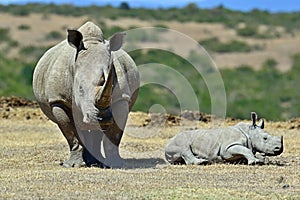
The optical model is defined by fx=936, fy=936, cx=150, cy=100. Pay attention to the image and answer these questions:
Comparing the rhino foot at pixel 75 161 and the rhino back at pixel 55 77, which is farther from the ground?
the rhino back at pixel 55 77

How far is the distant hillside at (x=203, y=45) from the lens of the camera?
3919 centimetres

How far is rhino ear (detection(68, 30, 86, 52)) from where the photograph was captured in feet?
43.6

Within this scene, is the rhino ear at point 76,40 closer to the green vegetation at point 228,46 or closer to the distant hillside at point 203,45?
the distant hillside at point 203,45

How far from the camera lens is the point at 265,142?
46.5 feet

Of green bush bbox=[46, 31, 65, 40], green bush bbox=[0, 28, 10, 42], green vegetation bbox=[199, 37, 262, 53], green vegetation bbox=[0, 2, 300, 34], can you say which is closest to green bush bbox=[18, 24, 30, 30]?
green bush bbox=[0, 28, 10, 42]

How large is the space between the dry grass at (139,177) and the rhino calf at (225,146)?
0.26m

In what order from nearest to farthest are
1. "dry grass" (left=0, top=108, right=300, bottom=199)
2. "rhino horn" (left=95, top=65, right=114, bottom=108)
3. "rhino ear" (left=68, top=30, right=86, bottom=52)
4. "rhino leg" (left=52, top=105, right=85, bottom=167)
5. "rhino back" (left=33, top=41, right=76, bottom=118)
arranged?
"dry grass" (left=0, top=108, right=300, bottom=199) < "rhino horn" (left=95, top=65, right=114, bottom=108) < "rhino ear" (left=68, top=30, right=86, bottom=52) < "rhino back" (left=33, top=41, right=76, bottom=118) < "rhino leg" (left=52, top=105, right=85, bottom=167)

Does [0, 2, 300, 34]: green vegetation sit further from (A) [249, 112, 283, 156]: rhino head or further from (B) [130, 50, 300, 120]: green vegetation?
(A) [249, 112, 283, 156]: rhino head

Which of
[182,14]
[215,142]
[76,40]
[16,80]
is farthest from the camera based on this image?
[182,14]

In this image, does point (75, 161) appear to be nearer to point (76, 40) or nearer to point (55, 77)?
point (55, 77)

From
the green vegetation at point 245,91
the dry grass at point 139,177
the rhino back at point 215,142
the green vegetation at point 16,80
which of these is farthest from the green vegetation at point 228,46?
the rhino back at point 215,142

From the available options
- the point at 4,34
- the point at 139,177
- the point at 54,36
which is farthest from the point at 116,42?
the point at 54,36

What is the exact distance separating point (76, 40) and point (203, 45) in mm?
53424

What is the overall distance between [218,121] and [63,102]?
10.1 meters
